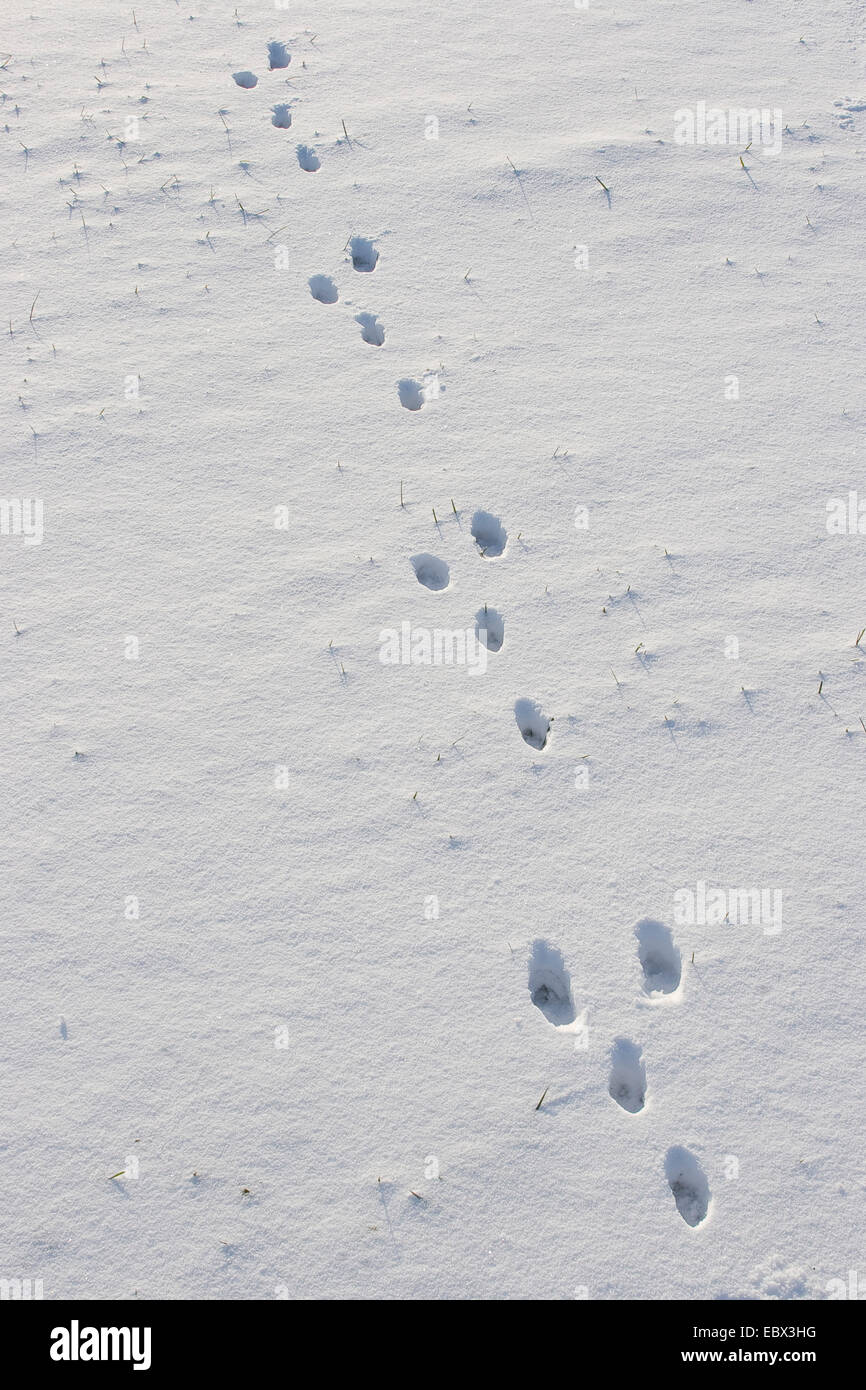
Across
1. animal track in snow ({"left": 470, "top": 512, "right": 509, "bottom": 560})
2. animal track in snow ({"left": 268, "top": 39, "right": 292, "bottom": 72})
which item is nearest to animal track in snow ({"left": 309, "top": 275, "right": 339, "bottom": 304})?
animal track in snow ({"left": 470, "top": 512, "right": 509, "bottom": 560})

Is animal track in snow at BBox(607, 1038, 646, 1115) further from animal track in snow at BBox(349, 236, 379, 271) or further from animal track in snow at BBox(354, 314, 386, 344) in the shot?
animal track in snow at BBox(349, 236, 379, 271)

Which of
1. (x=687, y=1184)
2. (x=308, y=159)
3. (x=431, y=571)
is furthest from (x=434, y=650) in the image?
(x=308, y=159)

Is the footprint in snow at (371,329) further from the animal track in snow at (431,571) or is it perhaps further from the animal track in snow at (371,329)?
the animal track in snow at (431,571)

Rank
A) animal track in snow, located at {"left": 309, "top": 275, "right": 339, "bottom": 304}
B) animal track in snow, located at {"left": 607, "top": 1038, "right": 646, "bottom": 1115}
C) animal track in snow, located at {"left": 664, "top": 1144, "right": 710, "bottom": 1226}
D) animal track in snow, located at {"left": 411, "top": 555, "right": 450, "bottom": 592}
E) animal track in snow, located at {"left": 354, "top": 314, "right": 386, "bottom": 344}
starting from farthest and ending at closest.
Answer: animal track in snow, located at {"left": 309, "top": 275, "right": 339, "bottom": 304} < animal track in snow, located at {"left": 354, "top": 314, "right": 386, "bottom": 344} < animal track in snow, located at {"left": 411, "top": 555, "right": 450, "bottom": 592} < animal track in snow, located at {"left": 607, "top": 1038, "right": 646, "bottom": 1115} < animal track in snow, located at {"left": 664, "top": 1144, "right": 710, "bottom": 1226}

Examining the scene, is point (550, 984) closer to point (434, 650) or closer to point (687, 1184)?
point (687, 1184)

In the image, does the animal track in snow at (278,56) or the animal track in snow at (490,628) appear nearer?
the animal track in snow at (490,628)

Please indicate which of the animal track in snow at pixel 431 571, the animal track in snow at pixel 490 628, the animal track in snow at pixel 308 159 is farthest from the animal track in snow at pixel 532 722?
the animal track in snow at pixel 308 159

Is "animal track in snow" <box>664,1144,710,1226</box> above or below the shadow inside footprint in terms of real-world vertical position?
below
